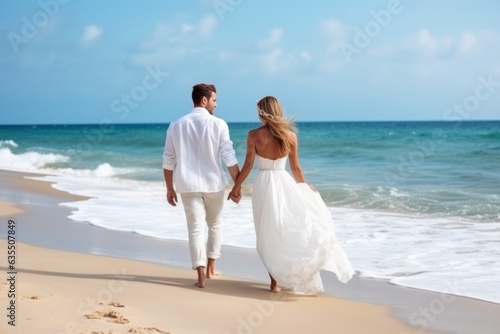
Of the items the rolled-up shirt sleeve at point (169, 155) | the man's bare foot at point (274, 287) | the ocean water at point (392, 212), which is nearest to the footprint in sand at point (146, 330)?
the man's bare foot at point (274, 287)

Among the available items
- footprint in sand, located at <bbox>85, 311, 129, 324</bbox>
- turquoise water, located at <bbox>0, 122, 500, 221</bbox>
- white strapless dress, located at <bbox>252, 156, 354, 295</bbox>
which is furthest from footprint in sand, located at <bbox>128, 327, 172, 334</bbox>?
turquoise water, located at <bbox>0, 122, 500, 221</bbox>

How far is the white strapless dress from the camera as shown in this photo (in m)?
6.27

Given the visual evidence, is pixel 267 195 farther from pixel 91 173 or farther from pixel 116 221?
pixel 91 173

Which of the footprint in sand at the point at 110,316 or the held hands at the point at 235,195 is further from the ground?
the held hands at the point at 235,195

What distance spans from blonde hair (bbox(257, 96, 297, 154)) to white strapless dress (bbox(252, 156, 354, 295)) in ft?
0.67

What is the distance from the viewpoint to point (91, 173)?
88.4ft

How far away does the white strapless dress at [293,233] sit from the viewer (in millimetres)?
6270

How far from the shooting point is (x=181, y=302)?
5.98 meters

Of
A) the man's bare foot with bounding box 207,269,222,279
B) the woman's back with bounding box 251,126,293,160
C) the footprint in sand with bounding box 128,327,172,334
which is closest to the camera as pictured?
the footprint in sand with bounding box 128,327,172,334

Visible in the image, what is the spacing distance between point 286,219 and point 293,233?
148mm

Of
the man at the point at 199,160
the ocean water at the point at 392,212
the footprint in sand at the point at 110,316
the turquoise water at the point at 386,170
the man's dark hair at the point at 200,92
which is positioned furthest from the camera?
the turquoise water at the point at 386,170

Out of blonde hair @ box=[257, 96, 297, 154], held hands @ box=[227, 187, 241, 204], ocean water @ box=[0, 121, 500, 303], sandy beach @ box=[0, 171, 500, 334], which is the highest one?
blonde hair @ box=[257, 96, 297, 154]

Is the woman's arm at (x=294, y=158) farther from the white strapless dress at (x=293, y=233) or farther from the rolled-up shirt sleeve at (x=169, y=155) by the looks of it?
the rolled-up shirt sleeve at (x=169, y=155)

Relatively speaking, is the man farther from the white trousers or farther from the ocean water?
the ocean water
